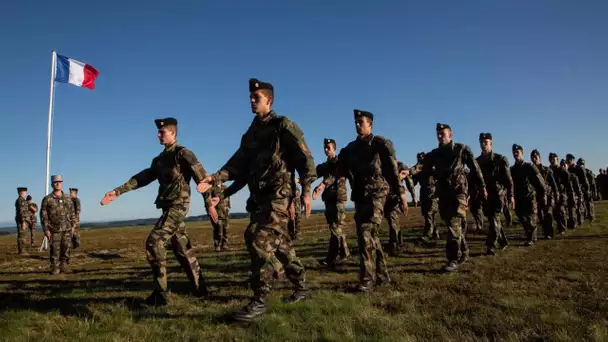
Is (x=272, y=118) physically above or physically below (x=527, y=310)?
above

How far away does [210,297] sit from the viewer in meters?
6.88

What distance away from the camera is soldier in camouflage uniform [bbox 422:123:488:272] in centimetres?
923

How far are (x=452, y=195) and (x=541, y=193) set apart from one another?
21.5 feet

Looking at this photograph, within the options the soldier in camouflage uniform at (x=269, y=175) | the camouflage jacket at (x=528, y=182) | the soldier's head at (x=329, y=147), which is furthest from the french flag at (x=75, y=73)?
the camouflage jacket at (x=528, y=182)

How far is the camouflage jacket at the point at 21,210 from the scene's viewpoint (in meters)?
21.9

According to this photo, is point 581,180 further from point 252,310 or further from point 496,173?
point 252,310

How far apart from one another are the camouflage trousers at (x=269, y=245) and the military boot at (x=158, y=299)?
189 cm

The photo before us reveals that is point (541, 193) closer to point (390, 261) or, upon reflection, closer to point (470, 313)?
point (390, 261)

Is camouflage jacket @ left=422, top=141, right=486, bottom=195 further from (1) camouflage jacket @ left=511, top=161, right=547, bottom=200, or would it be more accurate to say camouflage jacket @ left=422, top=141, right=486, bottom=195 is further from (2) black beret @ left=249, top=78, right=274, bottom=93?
(2) black beret @ left=249, top=78, right=274, bottom=93

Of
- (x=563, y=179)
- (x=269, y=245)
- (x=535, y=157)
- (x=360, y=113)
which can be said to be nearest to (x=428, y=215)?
(x=535, y=157)

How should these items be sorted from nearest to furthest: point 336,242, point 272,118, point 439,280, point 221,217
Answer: point 272,118 < point 439,280 < point 336,242 < point 221,217

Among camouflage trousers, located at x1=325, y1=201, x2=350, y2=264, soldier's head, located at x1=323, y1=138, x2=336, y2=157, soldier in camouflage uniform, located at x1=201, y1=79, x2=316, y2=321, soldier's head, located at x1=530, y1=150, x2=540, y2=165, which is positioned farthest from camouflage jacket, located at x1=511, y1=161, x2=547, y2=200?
soldier in camouflage uniform, located at x1=201, y1=79, x2=316, y2=321

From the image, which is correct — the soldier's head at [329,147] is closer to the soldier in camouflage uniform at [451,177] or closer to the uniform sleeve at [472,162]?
the soldier in camouflage uniform at [451,177]

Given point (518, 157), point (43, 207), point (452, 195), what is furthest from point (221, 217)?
point (518, 157)
